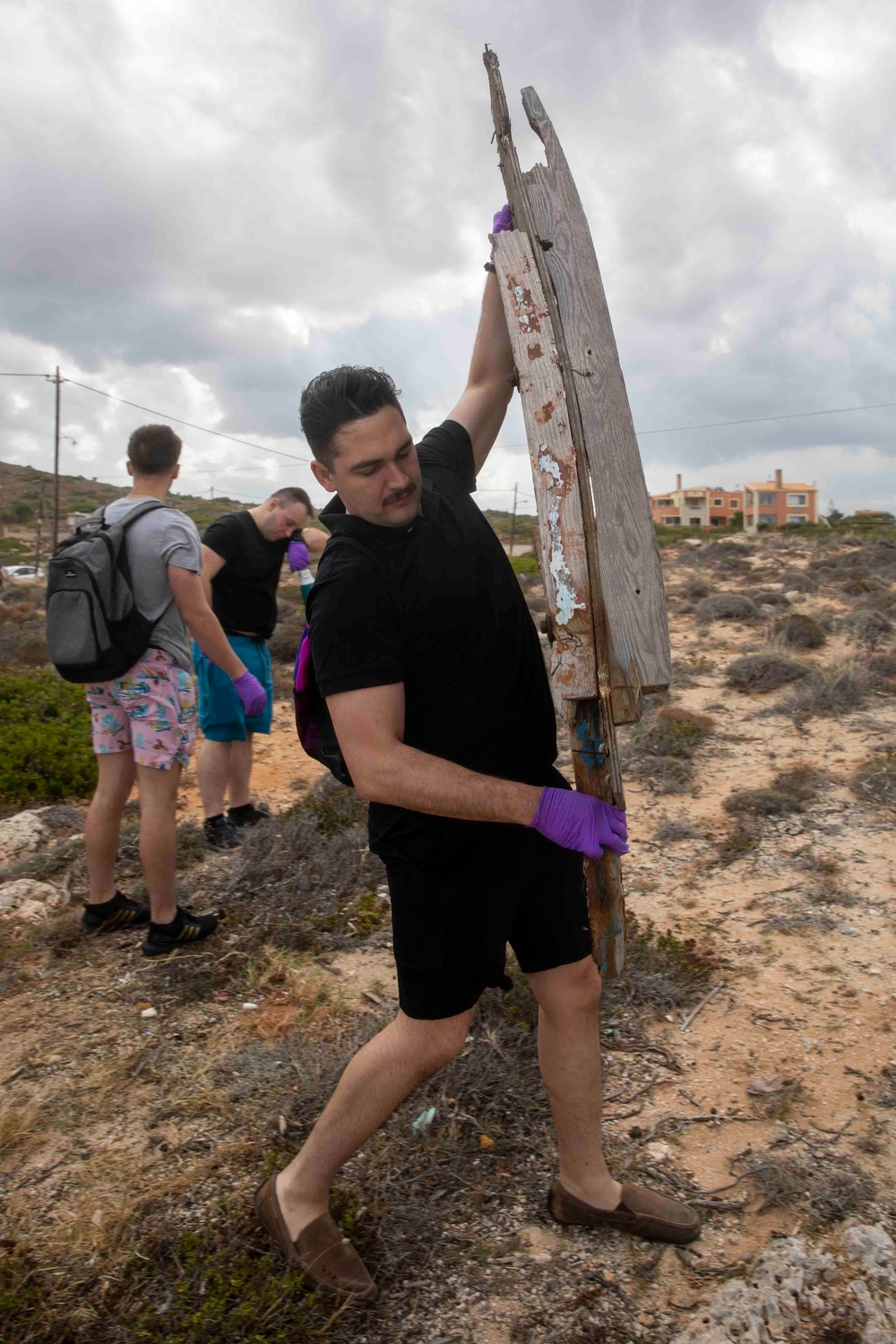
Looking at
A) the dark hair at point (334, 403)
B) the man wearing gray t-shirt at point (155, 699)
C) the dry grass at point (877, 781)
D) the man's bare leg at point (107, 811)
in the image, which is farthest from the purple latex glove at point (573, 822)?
the dry grass at point (877, 781)

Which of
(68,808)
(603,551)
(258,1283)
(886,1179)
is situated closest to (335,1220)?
(258,1283)

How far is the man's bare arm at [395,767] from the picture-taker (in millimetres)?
1669

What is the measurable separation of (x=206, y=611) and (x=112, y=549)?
16.4 inches

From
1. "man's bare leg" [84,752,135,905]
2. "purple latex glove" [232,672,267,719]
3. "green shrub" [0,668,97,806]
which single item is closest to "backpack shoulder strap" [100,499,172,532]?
"man's bare leg" [84,752,135,905]

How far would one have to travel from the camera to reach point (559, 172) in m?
1.98

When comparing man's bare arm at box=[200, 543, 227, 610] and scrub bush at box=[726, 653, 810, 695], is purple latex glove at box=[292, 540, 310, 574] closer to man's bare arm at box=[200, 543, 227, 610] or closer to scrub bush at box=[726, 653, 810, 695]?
man's bare arm at box=[200, 543, 227, 610]

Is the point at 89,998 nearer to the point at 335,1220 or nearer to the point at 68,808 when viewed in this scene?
the point at 335,1220

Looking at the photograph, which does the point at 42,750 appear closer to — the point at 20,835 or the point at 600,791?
the point at 20,835

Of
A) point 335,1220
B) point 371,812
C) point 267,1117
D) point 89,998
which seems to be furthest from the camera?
point 89,998

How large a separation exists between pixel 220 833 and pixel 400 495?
124 inches

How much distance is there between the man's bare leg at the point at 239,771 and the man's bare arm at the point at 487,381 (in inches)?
107

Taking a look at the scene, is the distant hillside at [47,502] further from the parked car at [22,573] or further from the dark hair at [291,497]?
the dark hair at [291,497]

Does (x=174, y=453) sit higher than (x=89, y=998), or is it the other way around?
(x=174, y=453)

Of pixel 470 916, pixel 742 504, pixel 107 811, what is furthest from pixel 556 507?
pixel 742 504
